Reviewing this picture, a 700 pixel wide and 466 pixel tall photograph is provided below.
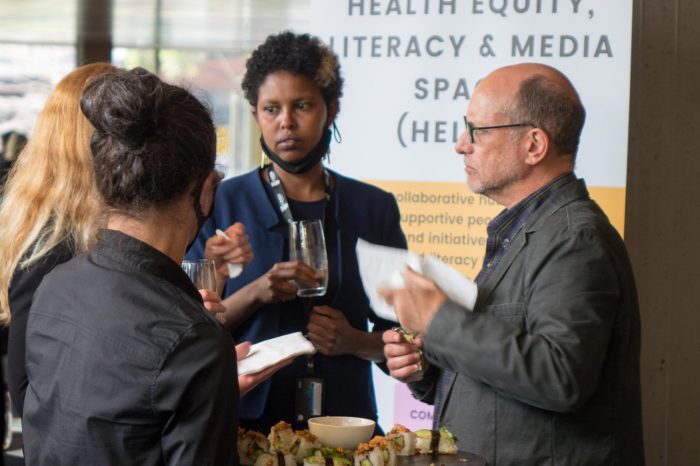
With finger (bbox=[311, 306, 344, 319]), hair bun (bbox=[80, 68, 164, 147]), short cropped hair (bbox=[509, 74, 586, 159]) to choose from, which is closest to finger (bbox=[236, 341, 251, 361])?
finger (bbox=[311, 306, 344, 319])

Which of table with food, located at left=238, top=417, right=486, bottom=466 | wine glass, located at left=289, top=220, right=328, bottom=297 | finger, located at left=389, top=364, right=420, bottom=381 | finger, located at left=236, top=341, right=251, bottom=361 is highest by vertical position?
wine glass, located at left=289, top=220, right=328, bottom=297

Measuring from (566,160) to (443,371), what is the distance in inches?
24.0

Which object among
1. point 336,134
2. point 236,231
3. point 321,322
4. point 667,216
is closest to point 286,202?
point 236,231

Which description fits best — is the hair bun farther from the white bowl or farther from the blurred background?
the blurred background

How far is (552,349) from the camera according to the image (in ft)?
6.64

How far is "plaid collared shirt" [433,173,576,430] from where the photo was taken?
7.59ft

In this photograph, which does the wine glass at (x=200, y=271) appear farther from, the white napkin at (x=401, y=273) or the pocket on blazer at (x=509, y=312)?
the pocket on blazer at (x=509, y=312)

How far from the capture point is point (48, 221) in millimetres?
2119

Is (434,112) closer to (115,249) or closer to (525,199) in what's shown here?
(525,199)

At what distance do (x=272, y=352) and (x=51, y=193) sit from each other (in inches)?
24.1

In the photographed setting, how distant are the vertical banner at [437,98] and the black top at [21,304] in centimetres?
177

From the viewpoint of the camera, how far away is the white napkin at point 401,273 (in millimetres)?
2193

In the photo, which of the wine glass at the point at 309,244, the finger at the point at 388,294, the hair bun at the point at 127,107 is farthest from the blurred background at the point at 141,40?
the hair bun at the point at 127,107

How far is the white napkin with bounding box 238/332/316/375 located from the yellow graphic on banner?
154cm
